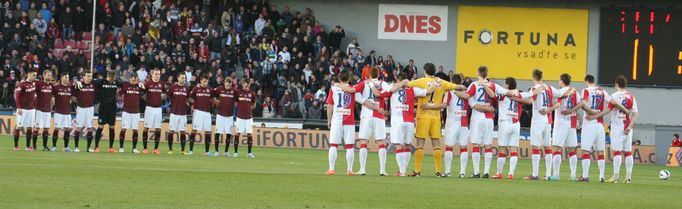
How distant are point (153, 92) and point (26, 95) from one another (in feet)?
11.0

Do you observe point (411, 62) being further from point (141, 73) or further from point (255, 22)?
point (141, 73)

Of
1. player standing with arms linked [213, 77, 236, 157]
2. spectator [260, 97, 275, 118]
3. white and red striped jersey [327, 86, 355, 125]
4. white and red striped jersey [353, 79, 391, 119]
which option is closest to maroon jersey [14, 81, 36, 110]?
player standing with arms linked [213, 77, 236, 157]

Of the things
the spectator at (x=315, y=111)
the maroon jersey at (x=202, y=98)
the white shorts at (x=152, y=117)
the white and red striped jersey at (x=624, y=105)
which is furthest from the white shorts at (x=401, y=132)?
the spectator at (x=315, y=111)

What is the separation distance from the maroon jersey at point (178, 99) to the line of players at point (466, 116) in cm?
1013

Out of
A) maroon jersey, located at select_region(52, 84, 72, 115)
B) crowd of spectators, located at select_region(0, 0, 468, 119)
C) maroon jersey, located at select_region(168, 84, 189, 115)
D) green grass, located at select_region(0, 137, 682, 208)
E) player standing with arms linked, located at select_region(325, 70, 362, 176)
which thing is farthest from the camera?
crowd of spectators, located at select_region(0, 0, 468, 119)

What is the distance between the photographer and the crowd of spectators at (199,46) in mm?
53500

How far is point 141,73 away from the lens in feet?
173

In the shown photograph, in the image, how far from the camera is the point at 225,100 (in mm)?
38219

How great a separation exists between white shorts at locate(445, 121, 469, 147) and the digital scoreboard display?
2516 centimetres

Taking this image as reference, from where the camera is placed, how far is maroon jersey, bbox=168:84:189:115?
38.6m

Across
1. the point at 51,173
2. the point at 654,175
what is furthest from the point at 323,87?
the point at 51,173

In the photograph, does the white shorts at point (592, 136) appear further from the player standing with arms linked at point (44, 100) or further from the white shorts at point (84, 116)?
the player standing with arms linked at point (44, 100)

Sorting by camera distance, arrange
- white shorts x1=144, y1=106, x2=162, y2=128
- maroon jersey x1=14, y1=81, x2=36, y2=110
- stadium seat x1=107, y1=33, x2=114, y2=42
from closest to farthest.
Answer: maroon jersey x1=14, y1=81, x2=36, y2=110 → white shorts x1=144, y1=106, x2=162, y2=128 → stadium seat x1=107, y1=33, x2=114, y2=42

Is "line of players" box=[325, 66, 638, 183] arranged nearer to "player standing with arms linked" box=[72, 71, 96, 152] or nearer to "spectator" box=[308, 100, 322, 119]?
"player standing with arms linked" box=[72, 71, 96, 152]
